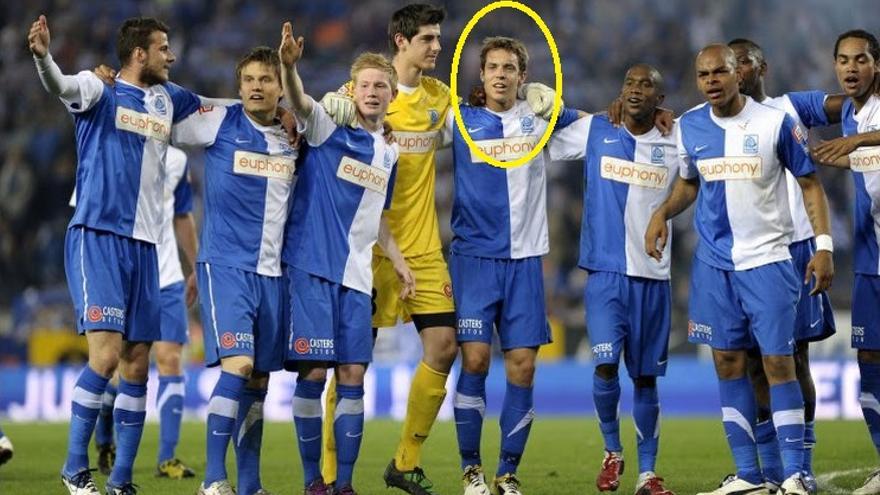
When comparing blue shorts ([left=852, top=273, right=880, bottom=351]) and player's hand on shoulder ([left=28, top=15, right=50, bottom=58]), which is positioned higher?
player's hand on shoulder ([left=28, top=15, right=50, bottom=58])

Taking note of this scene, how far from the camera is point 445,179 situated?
20469 millimetres

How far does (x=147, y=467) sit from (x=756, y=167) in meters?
5.36

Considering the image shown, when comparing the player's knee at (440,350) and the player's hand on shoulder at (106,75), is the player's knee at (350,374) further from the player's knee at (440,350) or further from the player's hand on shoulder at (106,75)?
the player's hand on shoulder at (106,75)

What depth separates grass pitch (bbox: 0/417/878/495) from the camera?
9109 millimetres

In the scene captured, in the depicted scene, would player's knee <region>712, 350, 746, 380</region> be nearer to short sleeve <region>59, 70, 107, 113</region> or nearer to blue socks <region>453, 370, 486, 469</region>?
blue socks <region>453, 370, 486, 469</region>

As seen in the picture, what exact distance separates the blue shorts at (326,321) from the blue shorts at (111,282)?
0.80 m

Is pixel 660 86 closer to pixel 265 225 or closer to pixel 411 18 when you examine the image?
pixel 411 18

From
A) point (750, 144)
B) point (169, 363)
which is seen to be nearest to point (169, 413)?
point (169, 363)

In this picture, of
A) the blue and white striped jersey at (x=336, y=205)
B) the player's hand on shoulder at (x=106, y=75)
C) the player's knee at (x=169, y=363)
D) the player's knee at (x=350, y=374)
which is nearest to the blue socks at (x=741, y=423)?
the player's knee at (x=350, y=374)

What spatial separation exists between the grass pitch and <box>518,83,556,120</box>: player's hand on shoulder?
2.28 metres

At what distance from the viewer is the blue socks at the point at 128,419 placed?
805cm

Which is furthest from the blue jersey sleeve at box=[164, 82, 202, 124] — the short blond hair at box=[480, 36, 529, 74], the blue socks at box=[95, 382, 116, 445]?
the blue socks at box=[95, 382, 116, 445]

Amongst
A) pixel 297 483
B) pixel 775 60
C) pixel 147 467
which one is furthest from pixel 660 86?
pixel 775 60

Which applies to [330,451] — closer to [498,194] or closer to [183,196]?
[498,194]
